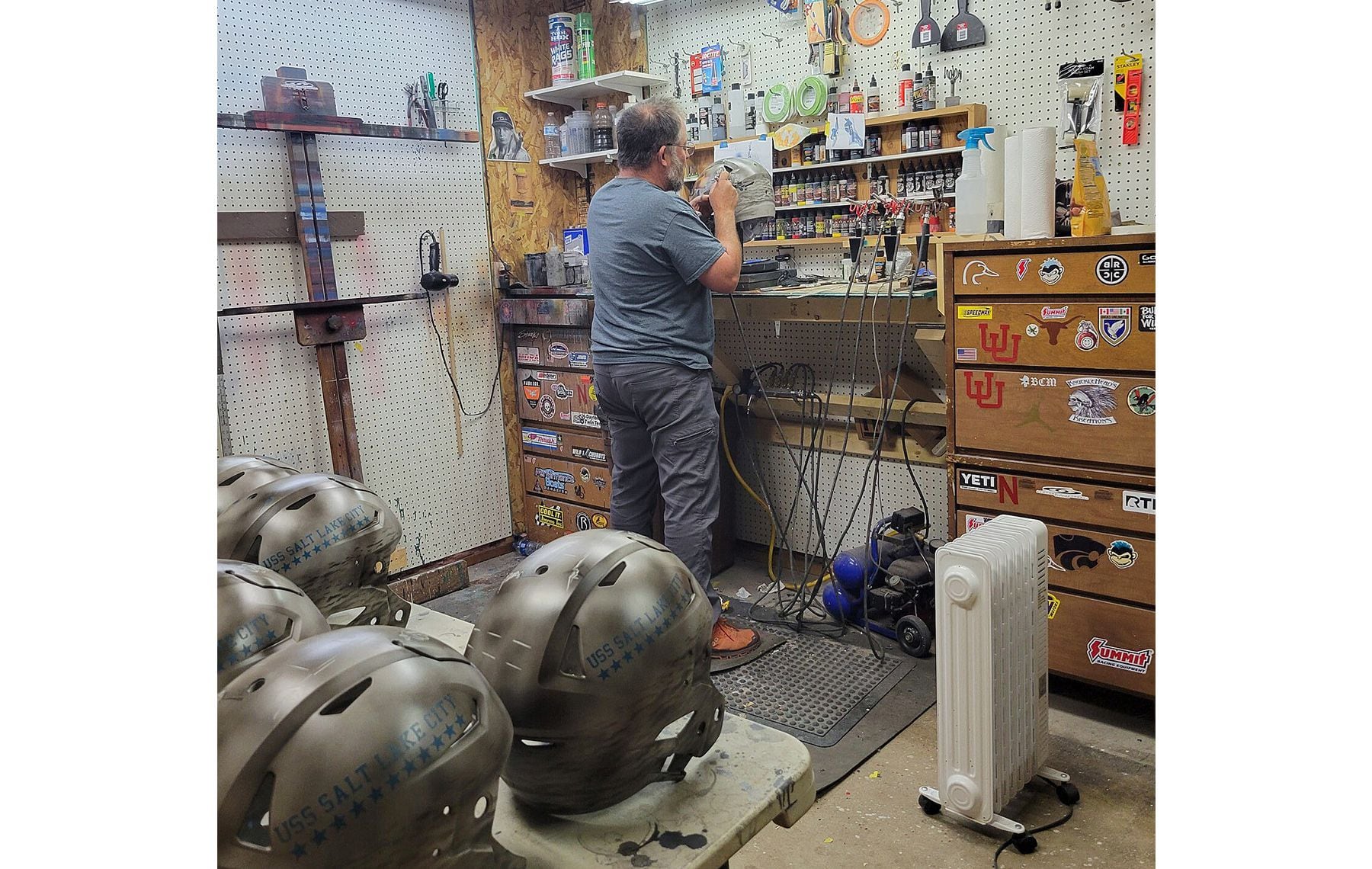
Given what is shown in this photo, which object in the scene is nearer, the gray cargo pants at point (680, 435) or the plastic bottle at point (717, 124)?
the gray cargo pants at point (680, 435)

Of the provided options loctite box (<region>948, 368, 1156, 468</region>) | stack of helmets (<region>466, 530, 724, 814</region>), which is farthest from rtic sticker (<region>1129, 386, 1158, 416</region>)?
stack of helmets (<region>466, 530, 724, 814</region>)

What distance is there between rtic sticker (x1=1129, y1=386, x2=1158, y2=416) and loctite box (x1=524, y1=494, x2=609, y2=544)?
2358 mm

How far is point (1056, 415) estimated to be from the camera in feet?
9.16

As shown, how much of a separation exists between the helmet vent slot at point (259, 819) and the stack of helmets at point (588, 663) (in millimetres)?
302

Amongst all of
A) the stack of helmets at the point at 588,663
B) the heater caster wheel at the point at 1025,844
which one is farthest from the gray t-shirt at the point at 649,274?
the stack of helmets at the point at 588,663

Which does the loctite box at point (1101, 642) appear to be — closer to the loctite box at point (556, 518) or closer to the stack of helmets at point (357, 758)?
the loctite box at point (556, 518)

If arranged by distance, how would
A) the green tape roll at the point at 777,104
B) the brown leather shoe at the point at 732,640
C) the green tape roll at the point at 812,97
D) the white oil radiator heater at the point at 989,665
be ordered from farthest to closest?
the green tape roll at the point at 777,104 < the green tape roll at the point at 812,97 < the brown leather shoe at the point at 732,640 < the white oil radiator heater at the point at 989,665

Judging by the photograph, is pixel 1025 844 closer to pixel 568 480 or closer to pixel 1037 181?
pixel 1037 181

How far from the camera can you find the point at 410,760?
35.6 inches

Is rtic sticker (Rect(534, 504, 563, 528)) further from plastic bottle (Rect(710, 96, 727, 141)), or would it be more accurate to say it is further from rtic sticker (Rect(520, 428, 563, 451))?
plastic bottle (Rect(710, 96, 727, 141))

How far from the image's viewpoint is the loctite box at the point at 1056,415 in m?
2.64

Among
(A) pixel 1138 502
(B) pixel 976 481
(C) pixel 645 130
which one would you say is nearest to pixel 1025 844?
(A) pixel 1138 502

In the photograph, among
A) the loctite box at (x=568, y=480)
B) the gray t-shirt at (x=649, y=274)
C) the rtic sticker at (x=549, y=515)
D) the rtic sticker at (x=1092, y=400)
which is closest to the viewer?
the rtic sticker at (x=1092, y=400)

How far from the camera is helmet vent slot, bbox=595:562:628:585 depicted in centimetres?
118
